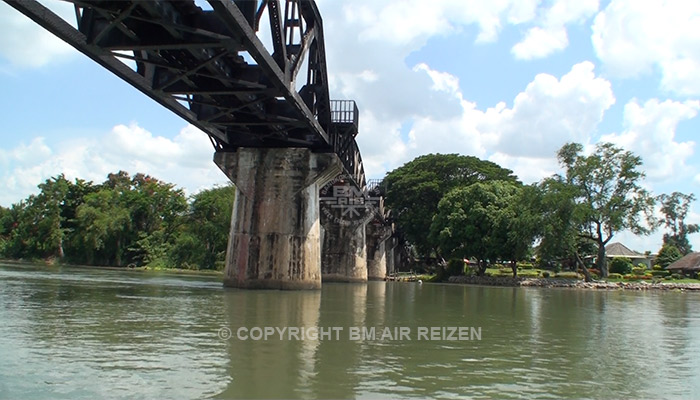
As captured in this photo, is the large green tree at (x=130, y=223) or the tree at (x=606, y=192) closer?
the tree at (x=606, y=192)

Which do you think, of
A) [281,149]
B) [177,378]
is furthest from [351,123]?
[177,378]

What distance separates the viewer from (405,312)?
61.1 ft

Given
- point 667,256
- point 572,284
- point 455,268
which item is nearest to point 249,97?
point 572,284

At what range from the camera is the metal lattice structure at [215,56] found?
14.2 meters

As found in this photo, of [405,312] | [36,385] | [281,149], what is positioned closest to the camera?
[36,385]

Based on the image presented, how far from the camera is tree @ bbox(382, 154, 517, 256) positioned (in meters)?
68.6

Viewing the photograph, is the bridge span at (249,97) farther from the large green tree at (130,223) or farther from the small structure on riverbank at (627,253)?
the small structure on riverbank at (627,253)

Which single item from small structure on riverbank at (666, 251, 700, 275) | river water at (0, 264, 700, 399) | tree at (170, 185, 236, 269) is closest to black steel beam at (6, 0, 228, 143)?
river water at (0, 264, 700, 399)

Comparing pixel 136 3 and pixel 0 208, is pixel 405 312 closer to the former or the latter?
pixel 136 3

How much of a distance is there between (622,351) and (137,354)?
934 cm

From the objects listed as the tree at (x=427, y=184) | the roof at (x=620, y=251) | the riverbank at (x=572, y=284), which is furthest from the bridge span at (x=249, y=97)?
the roof at (x=620, y=251)

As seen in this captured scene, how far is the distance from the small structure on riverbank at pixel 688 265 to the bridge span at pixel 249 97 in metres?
51.5

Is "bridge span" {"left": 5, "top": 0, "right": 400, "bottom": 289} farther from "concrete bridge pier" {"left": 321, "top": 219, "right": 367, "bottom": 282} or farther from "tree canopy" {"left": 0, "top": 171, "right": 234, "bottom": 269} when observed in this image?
"tree canopy" {"left": 0, "top": 171, "right": 234, "bottom": 269}

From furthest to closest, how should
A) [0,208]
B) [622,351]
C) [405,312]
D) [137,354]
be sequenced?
[0,208] → [405,312] → [622,351] → [137,354]
